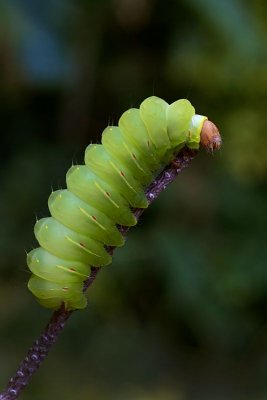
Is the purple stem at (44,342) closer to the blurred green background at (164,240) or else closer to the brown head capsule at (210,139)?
the brown head capsule at (210,139)

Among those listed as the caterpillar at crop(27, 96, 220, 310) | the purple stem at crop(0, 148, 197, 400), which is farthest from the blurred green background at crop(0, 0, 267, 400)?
the purple stem at crop(0, 148, 197, 400)

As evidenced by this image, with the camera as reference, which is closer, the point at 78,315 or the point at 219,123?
the point at 219,123

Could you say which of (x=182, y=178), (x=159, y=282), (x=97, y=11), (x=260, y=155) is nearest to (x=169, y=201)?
(x=182, y=178)

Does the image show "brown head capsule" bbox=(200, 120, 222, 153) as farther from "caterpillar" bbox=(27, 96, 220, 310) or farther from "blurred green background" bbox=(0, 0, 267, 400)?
"blurred green background" bbox=(0, 0, 267, 400)

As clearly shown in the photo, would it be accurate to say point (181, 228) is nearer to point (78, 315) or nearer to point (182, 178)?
point (182, 178)

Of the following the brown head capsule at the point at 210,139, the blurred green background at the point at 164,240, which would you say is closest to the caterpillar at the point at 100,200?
the brown head capsule at the point at 210,139

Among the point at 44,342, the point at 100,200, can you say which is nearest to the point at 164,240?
the point at 100,200
